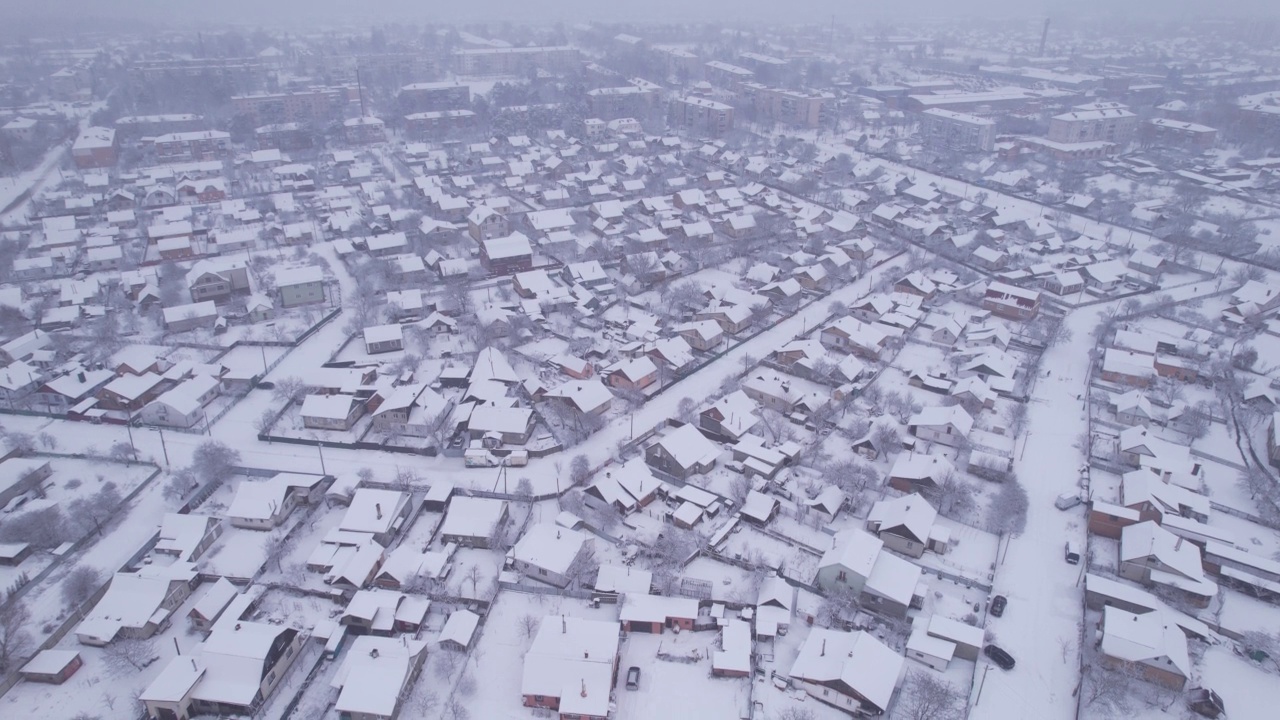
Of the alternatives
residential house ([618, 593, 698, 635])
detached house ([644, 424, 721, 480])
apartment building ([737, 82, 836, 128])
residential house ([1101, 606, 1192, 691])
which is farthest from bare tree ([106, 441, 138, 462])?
apartment building ([737, 82, 836, 128])

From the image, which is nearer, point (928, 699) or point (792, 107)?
Answer: point (928, 699)

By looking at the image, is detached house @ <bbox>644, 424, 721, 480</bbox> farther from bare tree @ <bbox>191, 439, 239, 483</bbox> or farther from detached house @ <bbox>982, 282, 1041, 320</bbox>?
detached house @ <bbox>982, 282, 1041, 320</bbox>

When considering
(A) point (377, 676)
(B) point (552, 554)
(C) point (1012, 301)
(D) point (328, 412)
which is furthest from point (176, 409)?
(C) point (1012, 301)

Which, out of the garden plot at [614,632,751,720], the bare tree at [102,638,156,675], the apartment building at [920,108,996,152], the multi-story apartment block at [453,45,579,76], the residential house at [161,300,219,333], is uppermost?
the multi-story apartment block at [453,45,579,76]

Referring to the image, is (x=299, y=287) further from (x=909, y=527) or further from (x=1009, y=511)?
(x=1009, y=511)

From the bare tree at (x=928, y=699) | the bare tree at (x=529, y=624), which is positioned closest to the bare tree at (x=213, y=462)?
the bare tree at (x=529, y=624)

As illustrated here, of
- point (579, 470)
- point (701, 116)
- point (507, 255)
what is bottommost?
point (579, 470)
